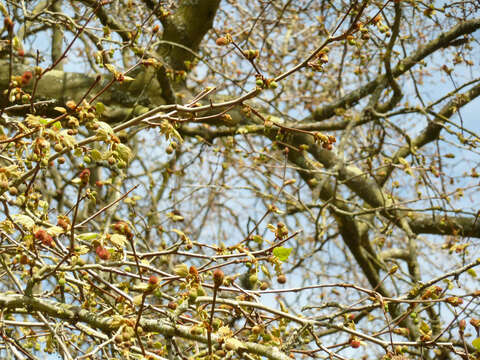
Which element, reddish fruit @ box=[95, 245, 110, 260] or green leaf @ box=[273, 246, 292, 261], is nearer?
reddish fruit @ box=[95, 245, 110, 260]

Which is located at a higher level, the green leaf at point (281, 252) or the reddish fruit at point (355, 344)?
the green leaf at point (281, 252)

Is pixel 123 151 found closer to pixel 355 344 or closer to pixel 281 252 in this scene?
pixel 281 252

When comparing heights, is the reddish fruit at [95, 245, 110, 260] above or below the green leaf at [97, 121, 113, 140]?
below

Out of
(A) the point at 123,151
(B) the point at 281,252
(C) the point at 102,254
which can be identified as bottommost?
(C) the point at 102,254

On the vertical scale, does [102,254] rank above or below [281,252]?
below

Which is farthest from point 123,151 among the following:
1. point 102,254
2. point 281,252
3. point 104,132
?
point 281,252

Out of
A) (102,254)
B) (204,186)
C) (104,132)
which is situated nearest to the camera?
(102,254)

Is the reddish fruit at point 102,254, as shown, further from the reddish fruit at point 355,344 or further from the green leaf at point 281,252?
the reddish fruit at point 355,344

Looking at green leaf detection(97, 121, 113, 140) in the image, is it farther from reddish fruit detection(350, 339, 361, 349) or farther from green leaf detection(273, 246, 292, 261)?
reddish fruit detection(350, 339, 361, 349)

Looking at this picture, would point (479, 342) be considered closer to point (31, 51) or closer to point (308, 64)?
point (308, 64)

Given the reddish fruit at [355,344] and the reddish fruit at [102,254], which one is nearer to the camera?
the reddish fruit at [102,254]

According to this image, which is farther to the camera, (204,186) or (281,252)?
(204,186)

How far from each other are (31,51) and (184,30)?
2214mm

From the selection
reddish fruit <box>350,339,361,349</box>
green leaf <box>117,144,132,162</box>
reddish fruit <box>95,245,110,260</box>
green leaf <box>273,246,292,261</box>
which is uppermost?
green leaf <box>117,144,132,162</box>
